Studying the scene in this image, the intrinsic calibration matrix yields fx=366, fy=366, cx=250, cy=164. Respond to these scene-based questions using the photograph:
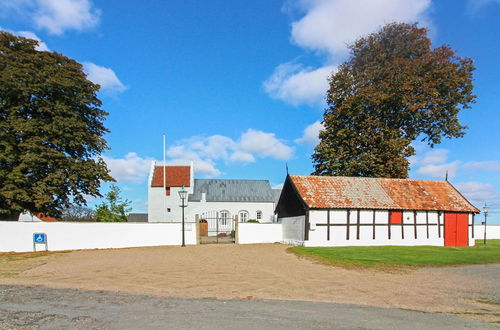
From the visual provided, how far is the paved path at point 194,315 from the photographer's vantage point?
6386 millimetres

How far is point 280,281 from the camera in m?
11.9

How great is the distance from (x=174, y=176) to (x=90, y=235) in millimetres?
25886

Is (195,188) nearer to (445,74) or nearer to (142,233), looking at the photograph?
(142,233)

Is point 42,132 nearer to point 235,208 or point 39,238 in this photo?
point 39,238

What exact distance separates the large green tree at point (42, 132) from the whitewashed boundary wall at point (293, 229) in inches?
513

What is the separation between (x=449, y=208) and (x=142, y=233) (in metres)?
21.9

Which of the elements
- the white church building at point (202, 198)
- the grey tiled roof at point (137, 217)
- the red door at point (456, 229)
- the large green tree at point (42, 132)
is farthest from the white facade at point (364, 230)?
the grey tiled roof at point (137, 217)

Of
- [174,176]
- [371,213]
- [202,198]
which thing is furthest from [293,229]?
[174,176]

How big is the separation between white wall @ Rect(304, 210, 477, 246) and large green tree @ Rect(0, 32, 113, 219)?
14644mm

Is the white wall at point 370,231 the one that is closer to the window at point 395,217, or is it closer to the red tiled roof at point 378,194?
the window at point 395,217

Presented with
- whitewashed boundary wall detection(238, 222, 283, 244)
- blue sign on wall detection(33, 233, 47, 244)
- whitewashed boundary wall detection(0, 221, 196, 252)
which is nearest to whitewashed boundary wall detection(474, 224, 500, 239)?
whitewashed boundary wall detection(238, 222, 283, 244)

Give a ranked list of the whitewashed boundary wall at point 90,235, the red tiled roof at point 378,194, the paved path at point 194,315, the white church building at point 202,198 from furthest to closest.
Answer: the white church building at point 202,198 → the red tiled roof at point 378,194 → the whitewashed boundary wall at point 90,235 → the paved path at point 194,315

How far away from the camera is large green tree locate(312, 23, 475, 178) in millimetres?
30531

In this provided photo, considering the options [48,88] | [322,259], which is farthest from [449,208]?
[48,88]
